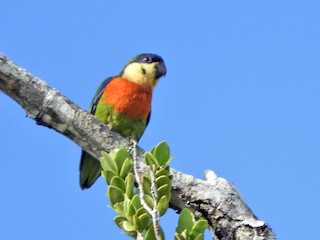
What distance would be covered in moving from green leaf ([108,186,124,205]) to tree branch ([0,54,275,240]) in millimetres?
1253

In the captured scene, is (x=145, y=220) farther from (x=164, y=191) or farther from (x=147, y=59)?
(x=147, y=59)

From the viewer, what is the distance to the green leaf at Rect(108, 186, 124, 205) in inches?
96.0

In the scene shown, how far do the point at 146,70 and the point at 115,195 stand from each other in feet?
13.1

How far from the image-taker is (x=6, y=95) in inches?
149

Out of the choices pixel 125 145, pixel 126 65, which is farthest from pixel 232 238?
pixel 126 65

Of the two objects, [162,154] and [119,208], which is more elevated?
[162,154]

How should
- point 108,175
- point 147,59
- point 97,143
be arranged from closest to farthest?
1. point 108,175
2. point 97,143
3. point 147,59

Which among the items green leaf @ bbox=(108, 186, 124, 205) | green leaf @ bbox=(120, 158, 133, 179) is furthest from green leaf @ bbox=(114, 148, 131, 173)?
green leaf @ bbox=(108, 186, 124, 205)

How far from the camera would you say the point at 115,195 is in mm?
2441

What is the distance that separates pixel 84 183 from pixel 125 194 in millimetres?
3652

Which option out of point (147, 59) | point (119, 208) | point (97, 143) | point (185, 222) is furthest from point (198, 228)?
point (147, 59)

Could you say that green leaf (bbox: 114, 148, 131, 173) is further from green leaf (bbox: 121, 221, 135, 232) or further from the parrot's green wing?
the parrot's green wing

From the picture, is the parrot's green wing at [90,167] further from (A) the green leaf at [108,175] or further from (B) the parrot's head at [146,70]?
(A) the green leaf at [108,175]

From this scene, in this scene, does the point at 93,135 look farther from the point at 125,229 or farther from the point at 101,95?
the point at 101,95
